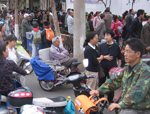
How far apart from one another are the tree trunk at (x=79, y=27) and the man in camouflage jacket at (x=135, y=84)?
5078mm

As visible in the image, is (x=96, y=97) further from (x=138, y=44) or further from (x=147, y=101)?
(x=138, y=44)

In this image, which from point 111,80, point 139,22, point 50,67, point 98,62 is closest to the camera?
point 111,80

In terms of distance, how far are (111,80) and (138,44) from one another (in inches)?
22.6

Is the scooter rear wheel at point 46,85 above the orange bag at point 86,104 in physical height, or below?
below

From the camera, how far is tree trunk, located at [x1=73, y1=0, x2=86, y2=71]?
25.0 ft

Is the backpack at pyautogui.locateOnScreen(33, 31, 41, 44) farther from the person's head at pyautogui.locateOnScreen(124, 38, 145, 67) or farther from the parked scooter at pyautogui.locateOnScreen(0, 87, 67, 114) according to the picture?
the person's head at pyautogui.locateOnScreen(124, 38, 145, 67)

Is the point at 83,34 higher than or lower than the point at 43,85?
higher

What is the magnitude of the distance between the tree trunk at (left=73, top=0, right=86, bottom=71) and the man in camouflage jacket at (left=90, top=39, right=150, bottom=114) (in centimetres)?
508

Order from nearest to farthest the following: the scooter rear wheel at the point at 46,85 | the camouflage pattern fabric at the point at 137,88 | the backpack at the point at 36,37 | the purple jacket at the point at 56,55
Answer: the camouflage pattern fabric at the point at 137,88
the scooter rear wheel at the point at 46,85
the purple jacket at the point at 56,55
the backpack at the point at 36,37

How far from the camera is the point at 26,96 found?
350cm

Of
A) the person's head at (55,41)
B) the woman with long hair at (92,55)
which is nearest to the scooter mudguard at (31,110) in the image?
the woman with long hair at (92,55)

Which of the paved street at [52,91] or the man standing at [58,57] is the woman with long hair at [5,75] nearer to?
the paved street at [52,91]

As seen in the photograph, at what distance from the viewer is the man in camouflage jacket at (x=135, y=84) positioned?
2.47 m

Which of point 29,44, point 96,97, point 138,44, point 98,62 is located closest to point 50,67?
point 98,62
